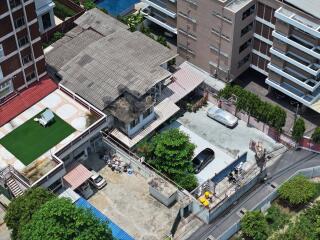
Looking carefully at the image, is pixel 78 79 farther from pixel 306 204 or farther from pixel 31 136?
pixel 306 204

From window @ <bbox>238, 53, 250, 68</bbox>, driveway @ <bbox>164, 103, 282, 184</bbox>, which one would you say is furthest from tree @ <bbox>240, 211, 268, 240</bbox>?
window @ <bbox>238, 53, 250, 68</bbox>

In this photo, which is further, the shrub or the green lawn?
the green lawn

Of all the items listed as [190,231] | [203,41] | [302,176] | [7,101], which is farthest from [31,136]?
[302,176]

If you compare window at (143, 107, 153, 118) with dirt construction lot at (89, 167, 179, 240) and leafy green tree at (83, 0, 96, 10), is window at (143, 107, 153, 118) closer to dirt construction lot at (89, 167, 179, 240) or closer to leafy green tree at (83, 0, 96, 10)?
dirt construction lot at (89, 167, 179, 240)

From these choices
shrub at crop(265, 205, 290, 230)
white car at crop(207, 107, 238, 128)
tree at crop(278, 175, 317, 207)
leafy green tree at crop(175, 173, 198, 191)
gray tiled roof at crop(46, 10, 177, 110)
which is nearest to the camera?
shrub at crop(265, 205, 290, 230)

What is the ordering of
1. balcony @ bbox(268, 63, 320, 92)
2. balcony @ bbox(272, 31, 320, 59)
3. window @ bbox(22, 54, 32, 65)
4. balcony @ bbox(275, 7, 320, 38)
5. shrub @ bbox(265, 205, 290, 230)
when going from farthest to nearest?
balcony @ bbox(268, 63, 320, 92)
balcony @ bbox(272, 31, 320, 59)
window @ bbox(22, 54, 32, 65)
balcony @ bbox(275, 7, 320, 38)
shrub @ bbox(265, 205, 290, 230)

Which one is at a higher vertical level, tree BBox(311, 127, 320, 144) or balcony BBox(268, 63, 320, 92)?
balcony BBox(268, 63, 320, 92)
